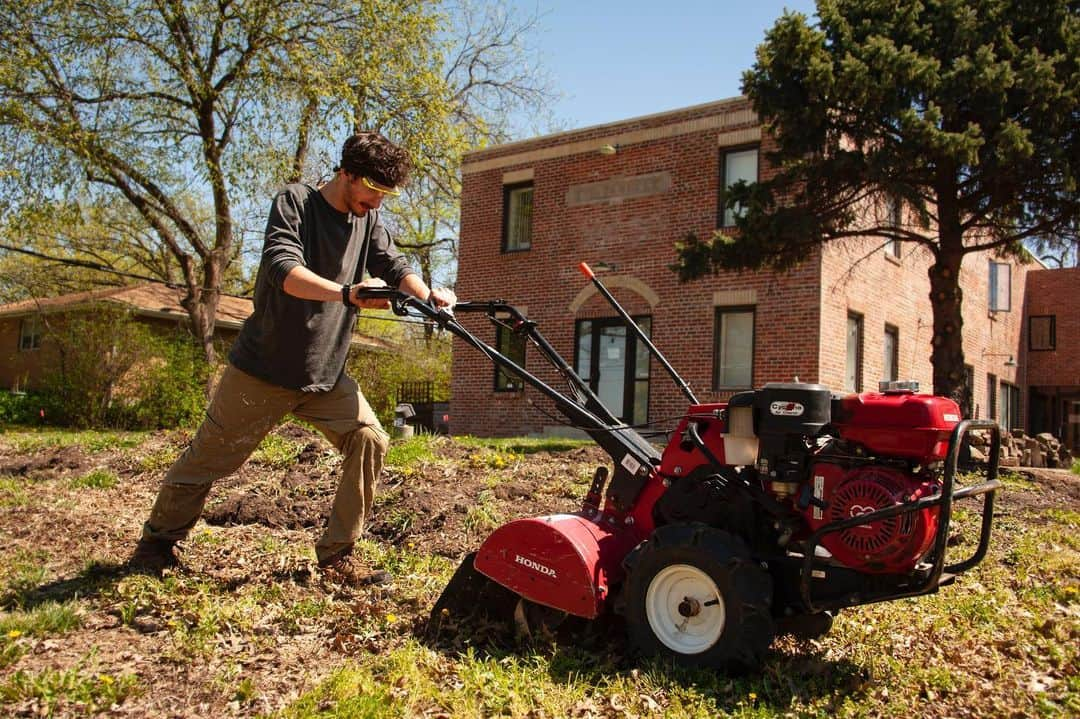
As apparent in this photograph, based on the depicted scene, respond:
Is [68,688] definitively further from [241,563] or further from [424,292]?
[424,292]

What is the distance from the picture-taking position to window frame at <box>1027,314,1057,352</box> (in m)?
26.5

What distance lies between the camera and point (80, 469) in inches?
332

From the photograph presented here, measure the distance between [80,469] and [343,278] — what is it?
17.5 feet

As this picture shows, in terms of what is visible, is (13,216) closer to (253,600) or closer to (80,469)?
(80,469)

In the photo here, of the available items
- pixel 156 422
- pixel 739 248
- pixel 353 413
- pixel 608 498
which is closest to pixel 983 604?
pixel 608 498

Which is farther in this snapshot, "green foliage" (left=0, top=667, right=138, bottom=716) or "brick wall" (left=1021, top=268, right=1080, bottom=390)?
"brick wall" (left=1021, top=268, right=1080, bottom=390)

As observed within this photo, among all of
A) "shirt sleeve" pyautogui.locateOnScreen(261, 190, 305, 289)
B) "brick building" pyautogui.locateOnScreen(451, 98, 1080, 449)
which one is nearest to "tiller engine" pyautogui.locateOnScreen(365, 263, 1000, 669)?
"shirt sleeve" pyautogui.locateOnScreen(261, 190, 305, 289)

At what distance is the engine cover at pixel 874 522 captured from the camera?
321 centimetres

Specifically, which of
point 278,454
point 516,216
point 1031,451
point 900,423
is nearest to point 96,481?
point 278,454

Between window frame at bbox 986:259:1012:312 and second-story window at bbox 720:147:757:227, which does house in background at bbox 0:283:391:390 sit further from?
window frame at bbox 986:259:1012:312

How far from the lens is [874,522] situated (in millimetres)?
3248

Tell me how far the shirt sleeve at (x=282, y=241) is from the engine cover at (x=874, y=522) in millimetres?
2364

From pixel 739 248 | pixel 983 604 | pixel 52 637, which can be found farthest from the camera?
pixel 739 248

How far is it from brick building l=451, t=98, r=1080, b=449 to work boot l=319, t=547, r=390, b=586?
9.11 m
